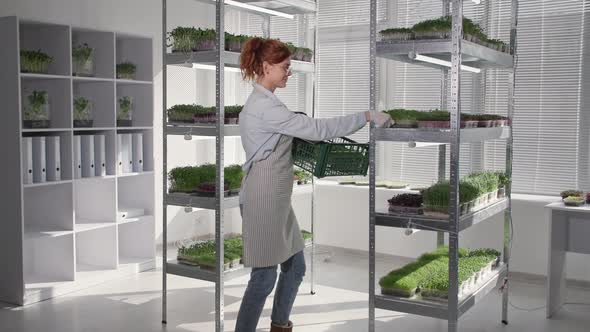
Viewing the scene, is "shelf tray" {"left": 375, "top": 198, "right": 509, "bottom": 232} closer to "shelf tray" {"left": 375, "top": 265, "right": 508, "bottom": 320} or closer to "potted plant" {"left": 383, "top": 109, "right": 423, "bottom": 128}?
"shelf tray" {"left": 375, "top": 265, "right": 508, "bottom": 320}

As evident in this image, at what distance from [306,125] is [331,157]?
349 millimetres

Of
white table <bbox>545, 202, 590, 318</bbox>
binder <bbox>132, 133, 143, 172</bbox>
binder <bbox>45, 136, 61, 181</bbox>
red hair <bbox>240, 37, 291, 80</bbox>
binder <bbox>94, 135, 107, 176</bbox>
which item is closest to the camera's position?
red hair <bbox>240, 37, 291, 80</bbox>

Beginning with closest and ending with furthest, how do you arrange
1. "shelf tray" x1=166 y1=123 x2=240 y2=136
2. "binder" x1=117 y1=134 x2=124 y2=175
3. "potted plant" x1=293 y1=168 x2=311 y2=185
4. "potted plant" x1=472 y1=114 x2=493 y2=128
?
"potted plant" x1=472 y1=114 x2=493 y2=128, "shelf tray" x1=166 y1=123 x2=240 y2=136, "potted plant" x1=293 y1=168 x2=311 y2=185, "binder" x1=117 y1=134 x2=124 y2=175

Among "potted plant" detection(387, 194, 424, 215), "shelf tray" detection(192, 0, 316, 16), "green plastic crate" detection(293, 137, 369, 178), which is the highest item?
"shelf tray" detection(192, 0, 316, 16)

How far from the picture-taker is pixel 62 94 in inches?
203

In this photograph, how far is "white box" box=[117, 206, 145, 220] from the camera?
18.9 ft

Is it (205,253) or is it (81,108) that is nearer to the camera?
(205,253)

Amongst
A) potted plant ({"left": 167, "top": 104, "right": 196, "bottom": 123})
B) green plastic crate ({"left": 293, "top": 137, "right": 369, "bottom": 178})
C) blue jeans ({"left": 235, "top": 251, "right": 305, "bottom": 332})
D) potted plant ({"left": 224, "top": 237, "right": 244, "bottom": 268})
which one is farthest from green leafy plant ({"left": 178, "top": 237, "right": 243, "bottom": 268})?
green plastic crate ({"left": 293, "top": 137, "right": 369, "bottom": 178})

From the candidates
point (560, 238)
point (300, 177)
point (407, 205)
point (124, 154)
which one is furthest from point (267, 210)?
point (124, 154)

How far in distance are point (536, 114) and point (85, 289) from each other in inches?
163

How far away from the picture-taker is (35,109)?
4.97 m

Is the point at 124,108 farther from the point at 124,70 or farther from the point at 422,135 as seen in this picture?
the point at 422,135

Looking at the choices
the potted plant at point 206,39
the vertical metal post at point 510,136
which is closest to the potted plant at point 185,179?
the potted plant at point 206,39

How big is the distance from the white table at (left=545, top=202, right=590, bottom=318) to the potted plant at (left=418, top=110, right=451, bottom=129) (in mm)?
1665
